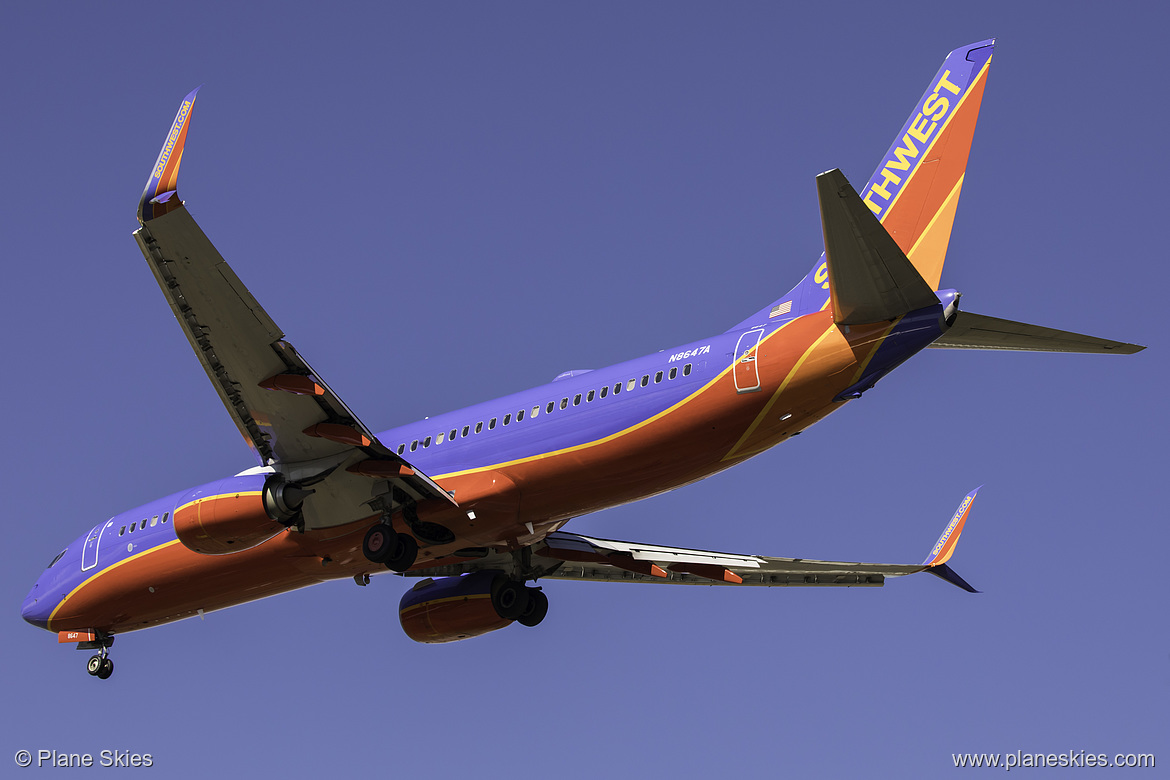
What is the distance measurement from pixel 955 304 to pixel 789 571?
1122 centimetres

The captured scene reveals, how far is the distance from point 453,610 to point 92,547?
8151 mm

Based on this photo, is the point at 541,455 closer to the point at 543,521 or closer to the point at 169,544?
the point at 543,521

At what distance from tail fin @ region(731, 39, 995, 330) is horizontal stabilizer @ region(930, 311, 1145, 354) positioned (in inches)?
47.9

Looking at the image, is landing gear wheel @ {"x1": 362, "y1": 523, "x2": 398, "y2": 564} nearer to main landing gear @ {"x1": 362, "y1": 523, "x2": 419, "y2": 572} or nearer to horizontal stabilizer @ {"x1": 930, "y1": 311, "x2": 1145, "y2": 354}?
main landing gear @ {"x1": 362, "y1": 523, "x2": 419, "y2": 572}

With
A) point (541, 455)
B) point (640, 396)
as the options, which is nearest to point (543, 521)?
point (541, 455)

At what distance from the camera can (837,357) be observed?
20.8 m

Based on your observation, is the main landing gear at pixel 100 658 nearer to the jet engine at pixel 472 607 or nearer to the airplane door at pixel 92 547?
the airplane door at pixel 92 547

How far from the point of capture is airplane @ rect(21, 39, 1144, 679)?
66.5ft

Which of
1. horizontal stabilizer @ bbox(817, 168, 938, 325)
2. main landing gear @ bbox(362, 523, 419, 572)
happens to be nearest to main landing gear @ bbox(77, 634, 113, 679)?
main landing gear @ bbox(362, 523, 419, 572)

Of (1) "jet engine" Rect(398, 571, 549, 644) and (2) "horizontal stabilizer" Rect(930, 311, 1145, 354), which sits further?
(1) "jet engine" Rect(398, 571, 549, 644)

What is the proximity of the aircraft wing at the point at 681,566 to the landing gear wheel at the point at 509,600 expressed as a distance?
598 millimetres

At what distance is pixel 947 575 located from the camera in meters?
26.5

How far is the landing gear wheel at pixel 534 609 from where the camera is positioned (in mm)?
28766

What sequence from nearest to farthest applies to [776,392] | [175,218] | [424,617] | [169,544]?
1. [175,218]
2. [776,392]
3. [169,544]
4. [424,617]
